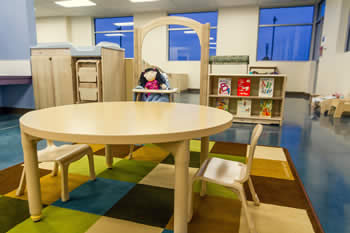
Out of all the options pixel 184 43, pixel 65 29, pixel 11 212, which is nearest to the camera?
pixel 11 212

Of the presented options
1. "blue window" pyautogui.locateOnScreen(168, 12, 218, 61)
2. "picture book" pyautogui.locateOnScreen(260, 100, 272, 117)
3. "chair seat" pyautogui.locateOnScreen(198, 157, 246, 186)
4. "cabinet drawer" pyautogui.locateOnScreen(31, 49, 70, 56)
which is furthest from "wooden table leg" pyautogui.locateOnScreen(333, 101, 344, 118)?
"blue window" pyautogui.locateOnScreen(168, 12, 218, 61)

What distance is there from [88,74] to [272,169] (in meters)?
3.49

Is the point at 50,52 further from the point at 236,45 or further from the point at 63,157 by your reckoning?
the point at 236,45

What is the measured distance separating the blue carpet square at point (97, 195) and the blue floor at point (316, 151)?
3.20 ft

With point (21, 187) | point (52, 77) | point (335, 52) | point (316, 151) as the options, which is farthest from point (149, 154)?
point (335, 52)

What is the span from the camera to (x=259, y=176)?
80.8 inches

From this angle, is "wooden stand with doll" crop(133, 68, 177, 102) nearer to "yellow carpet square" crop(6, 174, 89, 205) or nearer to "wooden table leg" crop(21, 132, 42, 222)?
"yellow carpet square" crop(6, 174, 89, 205)

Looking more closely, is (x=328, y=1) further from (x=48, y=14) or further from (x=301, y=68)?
(x=48, y=14)

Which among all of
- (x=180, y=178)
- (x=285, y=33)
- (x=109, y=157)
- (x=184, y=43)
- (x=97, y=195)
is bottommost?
(x=97, y=195)

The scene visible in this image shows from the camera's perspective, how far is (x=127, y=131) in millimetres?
1000

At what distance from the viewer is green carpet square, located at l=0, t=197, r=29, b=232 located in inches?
52.7

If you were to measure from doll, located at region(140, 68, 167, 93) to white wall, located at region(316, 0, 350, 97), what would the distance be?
4562 millimetres

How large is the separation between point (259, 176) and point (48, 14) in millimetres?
11064

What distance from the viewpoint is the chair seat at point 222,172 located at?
1285 millimetres
